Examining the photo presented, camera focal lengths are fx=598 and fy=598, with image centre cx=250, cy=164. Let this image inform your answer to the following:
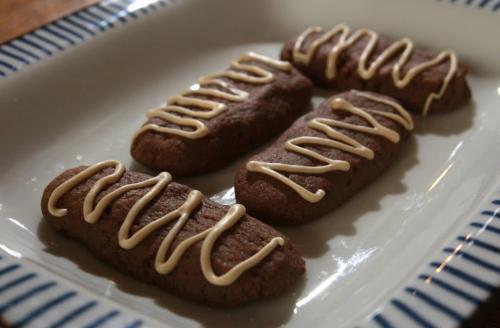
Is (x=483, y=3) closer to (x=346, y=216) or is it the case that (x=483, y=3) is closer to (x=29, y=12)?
(x=346, y=216)

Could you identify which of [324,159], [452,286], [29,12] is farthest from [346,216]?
[29,12]

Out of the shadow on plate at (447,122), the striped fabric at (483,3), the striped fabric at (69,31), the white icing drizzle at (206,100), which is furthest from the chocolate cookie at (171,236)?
the striped fabric at (483,3)

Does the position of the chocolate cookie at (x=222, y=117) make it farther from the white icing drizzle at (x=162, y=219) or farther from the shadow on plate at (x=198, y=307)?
the shadow on plate at (x=198, y=307)

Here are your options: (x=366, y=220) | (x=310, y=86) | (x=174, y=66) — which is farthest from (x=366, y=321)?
(x=174, y=66)

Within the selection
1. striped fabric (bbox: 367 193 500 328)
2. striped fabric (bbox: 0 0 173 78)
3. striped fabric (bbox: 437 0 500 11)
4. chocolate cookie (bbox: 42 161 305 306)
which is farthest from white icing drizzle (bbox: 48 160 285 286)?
striped fabric (bbox: 437 0 500 11)

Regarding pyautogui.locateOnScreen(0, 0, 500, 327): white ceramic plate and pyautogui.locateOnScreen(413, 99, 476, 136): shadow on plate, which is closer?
pyautogui.locateOnScreen(0, 0, 500, 327): white ceramic plate

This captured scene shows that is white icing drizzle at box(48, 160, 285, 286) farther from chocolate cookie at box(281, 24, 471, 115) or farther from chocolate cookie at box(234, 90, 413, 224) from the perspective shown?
chocolate cookie at box(281, 24, 471, 115)

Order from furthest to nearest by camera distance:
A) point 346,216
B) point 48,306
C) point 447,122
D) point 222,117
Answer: point 447,122, point 222,117, point 346,216, point 48,306
